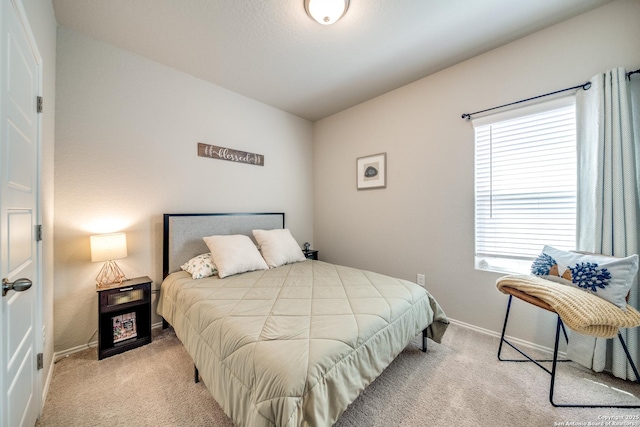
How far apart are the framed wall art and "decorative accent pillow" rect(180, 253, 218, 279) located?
2129 millimetres

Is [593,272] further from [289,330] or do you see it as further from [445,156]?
[289,330]

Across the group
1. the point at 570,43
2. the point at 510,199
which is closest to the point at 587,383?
the point at 510,199

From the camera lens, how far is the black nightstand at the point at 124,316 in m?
1.88

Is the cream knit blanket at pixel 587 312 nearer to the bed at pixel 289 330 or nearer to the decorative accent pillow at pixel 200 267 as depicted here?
the bed at pixel 289 330

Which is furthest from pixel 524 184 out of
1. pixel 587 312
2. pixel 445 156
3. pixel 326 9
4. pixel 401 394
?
pixel 326 9

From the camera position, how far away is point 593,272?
151 cm

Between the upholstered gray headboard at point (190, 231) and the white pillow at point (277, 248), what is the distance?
29cm

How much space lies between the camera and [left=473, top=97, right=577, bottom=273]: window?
6.31ft

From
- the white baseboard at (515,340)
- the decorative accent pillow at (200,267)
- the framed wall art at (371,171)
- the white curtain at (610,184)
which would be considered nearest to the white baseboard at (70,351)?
the decorative accent pillow at (200,267)

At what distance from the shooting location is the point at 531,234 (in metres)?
2.09

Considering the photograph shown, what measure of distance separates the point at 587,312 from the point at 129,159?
370cm

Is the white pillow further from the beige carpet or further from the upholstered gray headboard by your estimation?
the beige carpet

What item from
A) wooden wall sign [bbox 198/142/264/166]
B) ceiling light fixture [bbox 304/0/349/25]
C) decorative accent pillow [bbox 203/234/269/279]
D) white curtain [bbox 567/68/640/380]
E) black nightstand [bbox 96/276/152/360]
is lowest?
black nightstand [bbox 96/276/152/360]

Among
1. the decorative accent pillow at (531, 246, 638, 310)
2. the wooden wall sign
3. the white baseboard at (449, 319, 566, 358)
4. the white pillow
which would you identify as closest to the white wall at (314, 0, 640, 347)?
the white baseboard at (449, 319, 566, 358)
